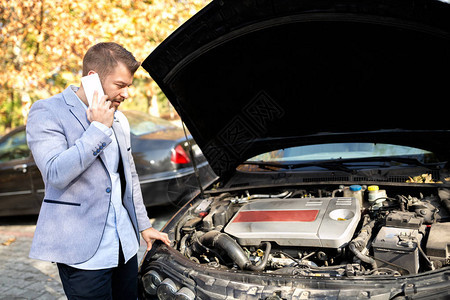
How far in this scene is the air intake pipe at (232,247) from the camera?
2186 millimetres

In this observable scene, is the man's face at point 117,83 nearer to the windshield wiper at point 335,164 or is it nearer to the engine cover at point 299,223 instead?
the engine cover at point 299,223

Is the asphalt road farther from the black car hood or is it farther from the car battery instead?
the car battery

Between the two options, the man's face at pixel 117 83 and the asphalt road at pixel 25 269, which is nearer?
the man's face at pixel 117 83

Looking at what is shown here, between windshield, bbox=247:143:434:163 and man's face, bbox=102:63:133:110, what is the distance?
1743 mm

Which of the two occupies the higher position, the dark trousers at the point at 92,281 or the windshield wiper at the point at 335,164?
the windshield wiper at the point at 335,164

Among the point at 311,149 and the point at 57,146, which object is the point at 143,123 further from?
the point at 57,146

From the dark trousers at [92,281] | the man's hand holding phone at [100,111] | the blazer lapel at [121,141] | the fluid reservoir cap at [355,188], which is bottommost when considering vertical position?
the dark trousers at [92,281]

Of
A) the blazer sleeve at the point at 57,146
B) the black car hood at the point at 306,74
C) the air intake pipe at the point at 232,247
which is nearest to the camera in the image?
the blazer sleeve at the point at 57,146

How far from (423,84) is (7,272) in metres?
4.96

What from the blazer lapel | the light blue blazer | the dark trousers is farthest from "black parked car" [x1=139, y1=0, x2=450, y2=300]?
the blazer lapel

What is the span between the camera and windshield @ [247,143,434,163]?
3049 mm

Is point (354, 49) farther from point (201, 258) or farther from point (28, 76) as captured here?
point (28, 76)

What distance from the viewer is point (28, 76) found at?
861 centimetres

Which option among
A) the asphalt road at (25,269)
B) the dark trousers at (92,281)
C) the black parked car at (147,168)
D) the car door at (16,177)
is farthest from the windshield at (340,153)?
the car door at (16,177)
